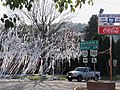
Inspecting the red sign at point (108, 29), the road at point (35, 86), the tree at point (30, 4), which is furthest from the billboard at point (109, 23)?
the tree at point (30, 4)

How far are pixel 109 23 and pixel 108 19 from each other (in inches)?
12.0

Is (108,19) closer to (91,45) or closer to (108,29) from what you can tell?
(108,29)

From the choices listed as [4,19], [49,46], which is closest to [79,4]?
[4,19]

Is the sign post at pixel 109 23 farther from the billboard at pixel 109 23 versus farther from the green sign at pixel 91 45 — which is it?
the green sign at pixel 91 45

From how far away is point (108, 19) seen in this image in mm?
26828

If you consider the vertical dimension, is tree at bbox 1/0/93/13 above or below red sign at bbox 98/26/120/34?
below

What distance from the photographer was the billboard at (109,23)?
26625mm

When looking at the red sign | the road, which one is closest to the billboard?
the red sign

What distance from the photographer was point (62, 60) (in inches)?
1962

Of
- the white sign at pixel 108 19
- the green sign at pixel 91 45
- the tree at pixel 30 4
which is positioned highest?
the white sign at pixel 108 19

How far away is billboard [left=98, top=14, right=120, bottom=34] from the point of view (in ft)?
87.4

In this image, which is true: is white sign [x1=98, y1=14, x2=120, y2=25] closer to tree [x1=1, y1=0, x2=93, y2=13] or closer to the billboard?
→ the billboard

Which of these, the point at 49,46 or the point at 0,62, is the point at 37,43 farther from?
the point at 0,62

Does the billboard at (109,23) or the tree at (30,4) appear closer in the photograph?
the tree at (30,4)
